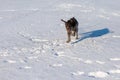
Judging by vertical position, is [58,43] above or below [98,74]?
above

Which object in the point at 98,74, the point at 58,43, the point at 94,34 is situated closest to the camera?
the point at 98,74

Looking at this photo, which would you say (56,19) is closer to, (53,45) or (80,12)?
(80,12)

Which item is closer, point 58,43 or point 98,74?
point 98,74

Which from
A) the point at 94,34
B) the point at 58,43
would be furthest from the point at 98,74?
the point at 94,34

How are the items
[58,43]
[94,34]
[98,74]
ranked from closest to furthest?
→ [98,74]
[58,43]
[94,34]

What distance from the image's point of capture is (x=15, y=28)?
2030cm

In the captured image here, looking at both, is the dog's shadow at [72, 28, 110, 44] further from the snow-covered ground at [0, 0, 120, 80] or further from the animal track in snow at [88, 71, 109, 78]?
the animal track in snow at [88, 71, 109, 78]

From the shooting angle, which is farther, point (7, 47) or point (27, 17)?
point (27, 17)

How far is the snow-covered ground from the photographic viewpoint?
1182 cm

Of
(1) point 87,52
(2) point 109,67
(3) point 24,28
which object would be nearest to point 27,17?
(3) point 24,28

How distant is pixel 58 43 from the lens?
1614 centimetres

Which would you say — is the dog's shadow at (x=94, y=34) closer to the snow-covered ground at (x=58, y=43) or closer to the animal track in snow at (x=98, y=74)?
the snow-covered ground at (x=58, y=43)

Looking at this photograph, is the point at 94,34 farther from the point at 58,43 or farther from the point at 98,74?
the point at 98,74

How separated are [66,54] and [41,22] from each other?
818 cm
